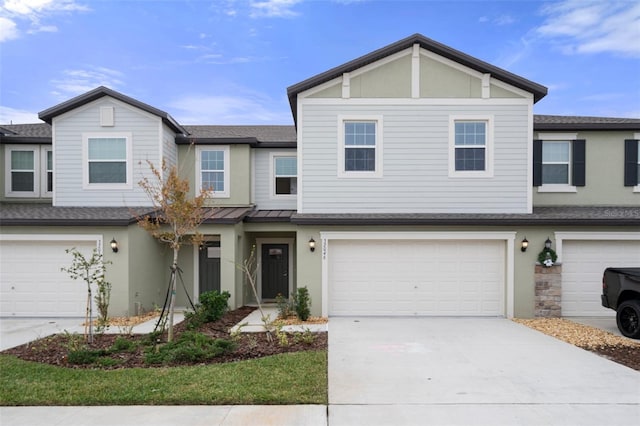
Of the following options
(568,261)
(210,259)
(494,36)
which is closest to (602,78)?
(494,36)

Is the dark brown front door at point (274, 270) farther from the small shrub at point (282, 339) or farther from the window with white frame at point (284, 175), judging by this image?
the small shrub at point (282, 339)

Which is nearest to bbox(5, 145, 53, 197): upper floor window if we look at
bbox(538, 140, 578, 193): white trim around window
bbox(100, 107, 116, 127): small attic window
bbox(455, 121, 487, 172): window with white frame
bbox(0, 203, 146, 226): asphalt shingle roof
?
bbox(0, 203, 146, 226): asphalt shingle roof

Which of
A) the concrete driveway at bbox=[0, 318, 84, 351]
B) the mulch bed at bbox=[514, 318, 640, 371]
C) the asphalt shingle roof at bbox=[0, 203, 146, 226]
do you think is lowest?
the concrete driveway at bbox=[0, 318, 84, 351]

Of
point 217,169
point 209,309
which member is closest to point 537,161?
point 217,169

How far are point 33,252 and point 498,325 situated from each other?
12138 mm

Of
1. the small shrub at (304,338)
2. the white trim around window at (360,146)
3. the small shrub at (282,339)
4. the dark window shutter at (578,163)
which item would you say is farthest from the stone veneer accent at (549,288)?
the small shrub at (282,339)

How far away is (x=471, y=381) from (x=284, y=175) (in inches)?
370

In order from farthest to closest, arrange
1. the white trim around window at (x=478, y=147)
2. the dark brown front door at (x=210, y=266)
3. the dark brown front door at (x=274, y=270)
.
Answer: the dark brown front door at (x=274, y=270), the dark brown front door at (x=210, y=266), the white trim around window at (x=478, y=147)

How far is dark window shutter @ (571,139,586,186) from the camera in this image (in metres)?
11.9

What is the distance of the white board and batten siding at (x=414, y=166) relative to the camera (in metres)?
10.8

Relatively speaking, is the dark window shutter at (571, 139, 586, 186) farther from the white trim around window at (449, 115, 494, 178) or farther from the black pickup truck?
the black pickup truck

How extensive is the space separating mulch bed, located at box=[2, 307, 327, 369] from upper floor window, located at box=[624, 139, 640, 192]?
10571 mm

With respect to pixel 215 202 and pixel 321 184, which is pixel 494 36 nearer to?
A: pixel 321 184

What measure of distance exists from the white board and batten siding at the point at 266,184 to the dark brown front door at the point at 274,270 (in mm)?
1414
